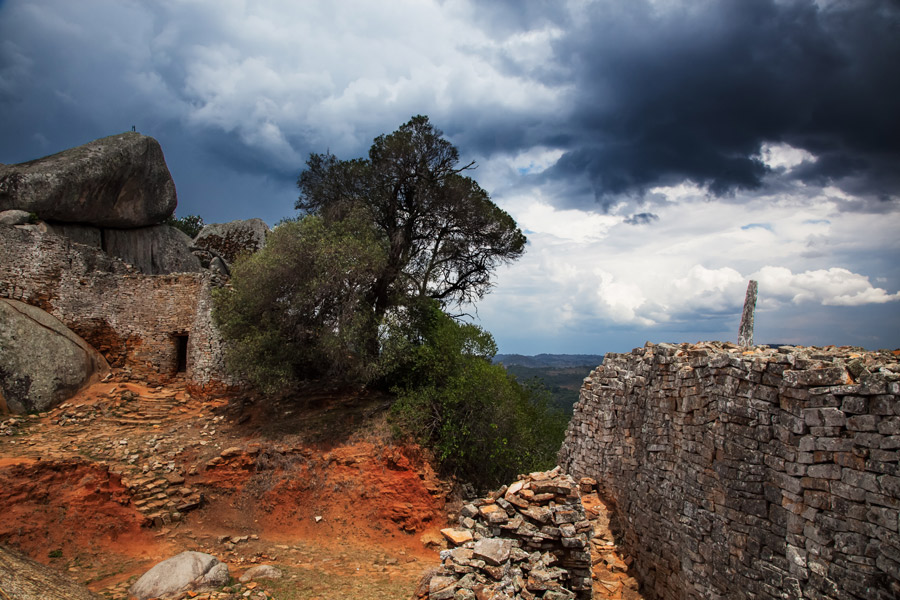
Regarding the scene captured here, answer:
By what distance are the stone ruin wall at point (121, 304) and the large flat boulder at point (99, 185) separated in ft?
8.06

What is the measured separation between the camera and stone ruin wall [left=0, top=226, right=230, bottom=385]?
16406 millimetres

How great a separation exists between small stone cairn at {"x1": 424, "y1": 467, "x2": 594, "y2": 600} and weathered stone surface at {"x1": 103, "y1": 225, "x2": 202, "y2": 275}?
67.1 feet

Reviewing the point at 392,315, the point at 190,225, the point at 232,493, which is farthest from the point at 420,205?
the point at 190,225

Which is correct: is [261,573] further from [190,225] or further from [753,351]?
[190,225]

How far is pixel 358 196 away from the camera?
18875mm

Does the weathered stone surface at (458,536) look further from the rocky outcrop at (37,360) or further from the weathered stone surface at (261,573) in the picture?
the rocky outcrop at (37,360)

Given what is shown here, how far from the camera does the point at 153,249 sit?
23.2 meters

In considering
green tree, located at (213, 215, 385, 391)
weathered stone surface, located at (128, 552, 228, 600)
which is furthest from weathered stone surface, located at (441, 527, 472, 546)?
green tree, located at (213, 215, 385, 391)

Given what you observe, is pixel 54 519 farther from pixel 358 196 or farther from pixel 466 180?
pixel 466 180

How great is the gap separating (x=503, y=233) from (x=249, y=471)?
488 inches

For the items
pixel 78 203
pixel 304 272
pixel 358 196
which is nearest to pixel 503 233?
pixel 358 196

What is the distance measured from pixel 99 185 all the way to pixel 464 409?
17684 mm

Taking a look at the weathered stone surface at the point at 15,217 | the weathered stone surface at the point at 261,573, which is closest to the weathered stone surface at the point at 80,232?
the weathered stone surface at the point at 15,217

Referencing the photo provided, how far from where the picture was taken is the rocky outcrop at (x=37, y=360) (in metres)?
13.9
